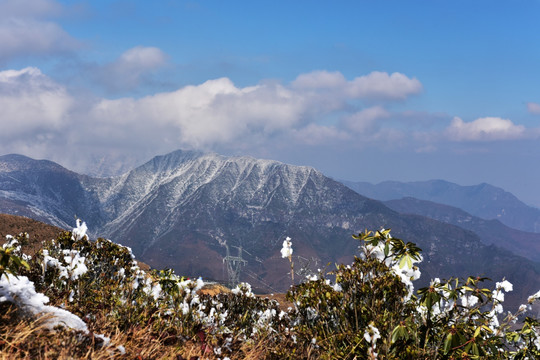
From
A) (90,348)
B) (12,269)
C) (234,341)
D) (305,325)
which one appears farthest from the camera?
(305,325)

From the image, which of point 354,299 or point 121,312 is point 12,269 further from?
point 354,299

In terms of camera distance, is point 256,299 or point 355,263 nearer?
point 355,263

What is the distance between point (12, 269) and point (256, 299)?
15.0 meters

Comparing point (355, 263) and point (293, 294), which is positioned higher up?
point (355, 263)

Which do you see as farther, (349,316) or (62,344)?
(349,316)

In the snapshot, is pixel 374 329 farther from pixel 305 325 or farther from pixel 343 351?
pixel 305 325

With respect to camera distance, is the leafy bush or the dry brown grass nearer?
the dry brown grass

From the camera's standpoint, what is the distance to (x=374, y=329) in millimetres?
6566

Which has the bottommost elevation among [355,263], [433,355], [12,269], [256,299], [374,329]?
[256,299]

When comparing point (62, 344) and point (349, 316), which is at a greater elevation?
point (62, 344)

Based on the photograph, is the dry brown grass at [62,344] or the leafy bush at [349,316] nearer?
the dry brown grass at [62,344]

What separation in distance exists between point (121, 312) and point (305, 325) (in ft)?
13.5

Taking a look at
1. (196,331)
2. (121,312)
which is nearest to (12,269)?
(121,312)

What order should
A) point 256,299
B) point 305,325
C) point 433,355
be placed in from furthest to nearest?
point 256,299 → point 305,325 → point 433,355
